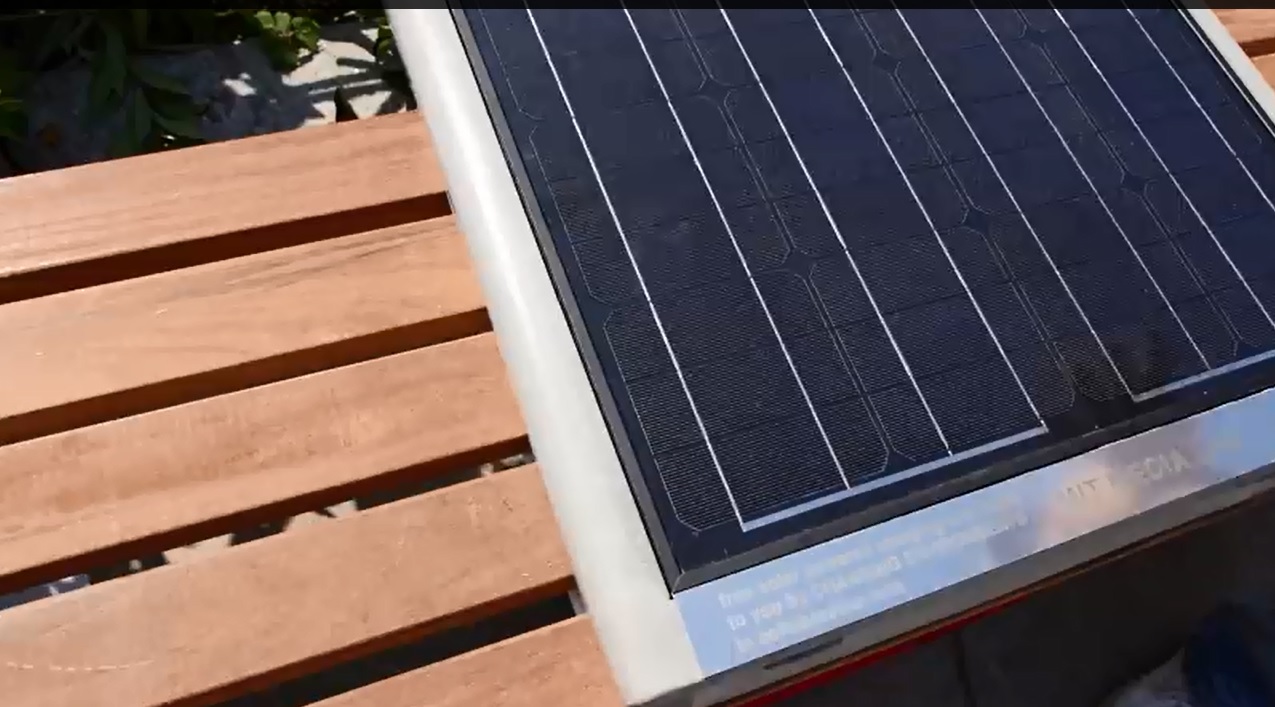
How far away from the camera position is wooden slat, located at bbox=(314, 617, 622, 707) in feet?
2.16

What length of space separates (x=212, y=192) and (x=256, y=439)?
0.19 metres

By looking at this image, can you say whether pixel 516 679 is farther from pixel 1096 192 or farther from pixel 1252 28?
pixel 1252 28

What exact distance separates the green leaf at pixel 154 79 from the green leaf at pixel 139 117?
22mm

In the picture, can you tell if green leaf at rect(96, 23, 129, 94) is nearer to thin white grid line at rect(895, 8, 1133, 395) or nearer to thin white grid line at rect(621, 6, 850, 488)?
thin white grid line at rect(621, 6, 850, 488)

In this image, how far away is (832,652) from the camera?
66 cm

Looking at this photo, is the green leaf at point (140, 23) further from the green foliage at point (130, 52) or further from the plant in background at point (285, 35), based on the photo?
the plant in background at point (285, 35)

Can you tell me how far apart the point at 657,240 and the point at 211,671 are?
1.22ft

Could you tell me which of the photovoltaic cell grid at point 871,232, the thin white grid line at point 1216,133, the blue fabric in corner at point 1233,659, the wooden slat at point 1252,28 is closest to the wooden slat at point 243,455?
the photovoltaic cell grid at point 871,232

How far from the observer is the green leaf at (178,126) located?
125 centimetres

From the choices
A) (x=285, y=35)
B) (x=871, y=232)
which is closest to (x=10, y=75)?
(x=285, y=35)

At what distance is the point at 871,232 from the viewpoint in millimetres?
780

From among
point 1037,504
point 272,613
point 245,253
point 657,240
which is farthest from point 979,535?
point 245,253

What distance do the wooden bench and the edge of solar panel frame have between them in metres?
0.05

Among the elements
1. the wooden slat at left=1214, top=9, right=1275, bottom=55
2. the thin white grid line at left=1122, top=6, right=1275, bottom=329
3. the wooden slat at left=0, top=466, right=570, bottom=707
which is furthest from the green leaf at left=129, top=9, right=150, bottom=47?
the wooden slat at left=1214, top=9, right=1275, bottom=55
